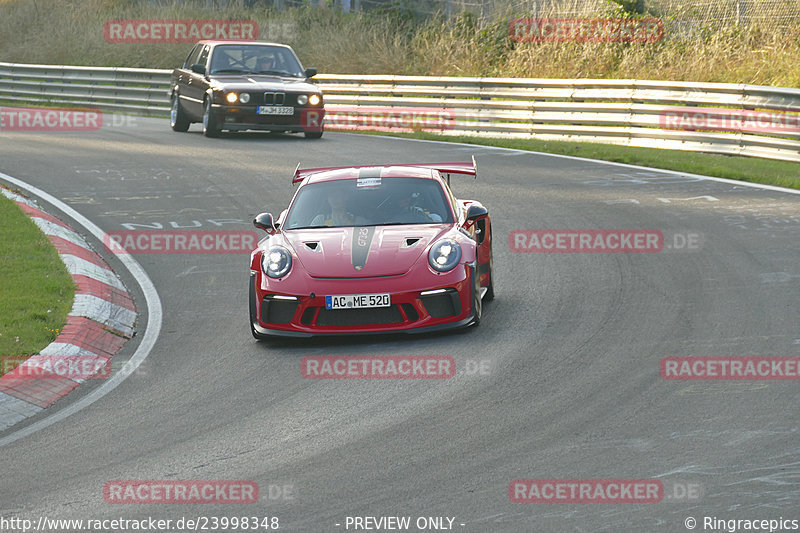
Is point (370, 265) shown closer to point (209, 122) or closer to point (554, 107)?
point (554, 107)

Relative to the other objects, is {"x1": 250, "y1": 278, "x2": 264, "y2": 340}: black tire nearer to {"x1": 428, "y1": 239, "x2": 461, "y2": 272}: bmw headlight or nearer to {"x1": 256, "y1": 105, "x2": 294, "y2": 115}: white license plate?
{"x1": 428, "y1": 239, "x2": 461, "y2": 272}: bmw headlight

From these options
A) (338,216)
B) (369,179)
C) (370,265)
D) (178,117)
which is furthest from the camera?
(178,117)

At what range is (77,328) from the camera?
9109 millimetres

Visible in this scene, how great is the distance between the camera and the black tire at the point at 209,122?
22359mm

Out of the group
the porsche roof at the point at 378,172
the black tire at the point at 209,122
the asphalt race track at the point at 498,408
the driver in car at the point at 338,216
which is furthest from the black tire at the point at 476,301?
the black tire at the point at 209,122

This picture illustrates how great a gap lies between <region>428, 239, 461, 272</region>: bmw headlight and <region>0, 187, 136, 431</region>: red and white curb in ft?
8.33

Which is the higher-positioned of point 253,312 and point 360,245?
point 360,245

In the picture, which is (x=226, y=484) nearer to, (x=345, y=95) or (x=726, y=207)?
(x=726, y=207)

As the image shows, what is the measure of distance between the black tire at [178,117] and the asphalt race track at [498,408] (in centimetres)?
1118

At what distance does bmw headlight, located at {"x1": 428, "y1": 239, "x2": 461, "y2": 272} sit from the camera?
8.70 metres

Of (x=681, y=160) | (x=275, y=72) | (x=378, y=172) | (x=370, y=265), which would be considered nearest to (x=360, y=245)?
(x=370, y=265)

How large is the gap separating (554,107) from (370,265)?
13764 millimetres

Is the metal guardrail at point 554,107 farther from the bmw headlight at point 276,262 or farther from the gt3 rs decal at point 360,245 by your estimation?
the bmw headlight at point 276,262

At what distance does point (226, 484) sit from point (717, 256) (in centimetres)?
704
